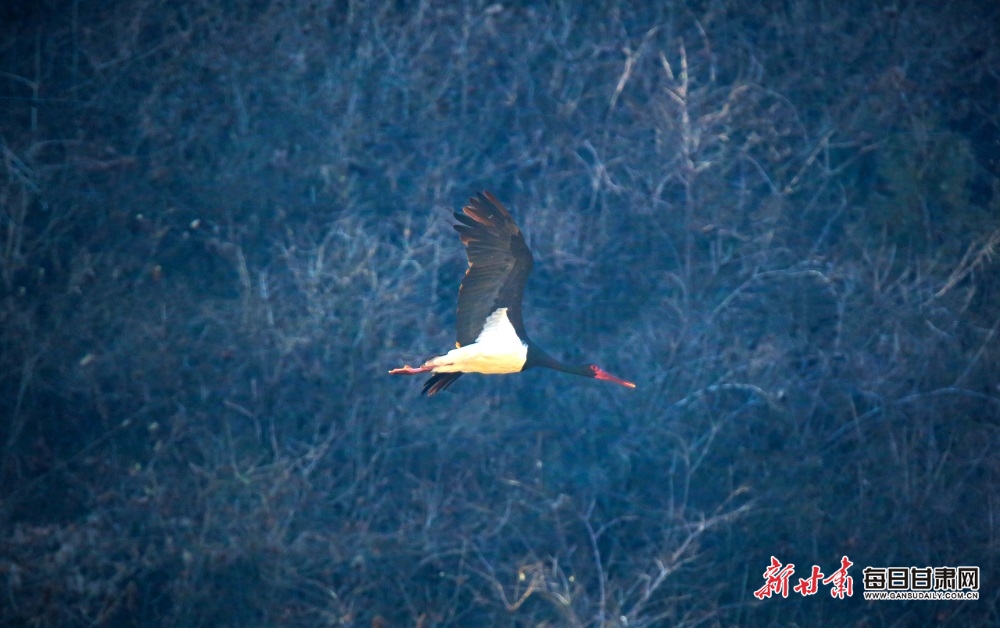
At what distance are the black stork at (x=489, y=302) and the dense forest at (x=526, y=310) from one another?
1.96m

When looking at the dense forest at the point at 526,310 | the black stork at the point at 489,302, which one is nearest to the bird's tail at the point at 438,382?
the black stork at the point at 489,302

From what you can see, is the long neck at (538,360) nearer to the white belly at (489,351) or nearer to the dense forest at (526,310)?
the white belly at (489,351)

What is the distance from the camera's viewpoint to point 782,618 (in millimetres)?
7906

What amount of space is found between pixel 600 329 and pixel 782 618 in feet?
7.59

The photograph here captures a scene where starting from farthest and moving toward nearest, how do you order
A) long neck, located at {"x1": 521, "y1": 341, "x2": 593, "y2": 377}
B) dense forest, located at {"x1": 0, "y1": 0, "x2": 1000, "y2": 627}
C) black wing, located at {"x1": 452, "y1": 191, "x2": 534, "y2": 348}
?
dense forest, located at {"x1": 0, "y1": 0, "x2": 1000, "y2": 627} → long neck, located at {"x1": 521, "y1": 341, "x2": 593, "y2": 377} → black wing, located at {"x1": 452, "y1": 191, "x2": 534, "y2": 348}

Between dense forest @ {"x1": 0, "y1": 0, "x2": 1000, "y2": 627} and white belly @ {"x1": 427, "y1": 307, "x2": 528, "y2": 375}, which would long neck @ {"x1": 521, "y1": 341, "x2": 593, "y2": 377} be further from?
dense forest @ {"x1": 0, "y1": 0, "x2": 1000, "y2": 627}

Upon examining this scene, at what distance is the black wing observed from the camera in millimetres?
5730

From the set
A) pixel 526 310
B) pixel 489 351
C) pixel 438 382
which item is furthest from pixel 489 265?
pixel 526 310

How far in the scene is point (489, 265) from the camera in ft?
19.3

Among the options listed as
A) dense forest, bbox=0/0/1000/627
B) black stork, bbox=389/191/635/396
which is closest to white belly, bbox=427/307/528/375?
black stork, bbox=389/191/635/396

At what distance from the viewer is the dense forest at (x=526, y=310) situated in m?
7.74

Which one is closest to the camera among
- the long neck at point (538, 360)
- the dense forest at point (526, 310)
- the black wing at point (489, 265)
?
the black wing at point (489, 265)

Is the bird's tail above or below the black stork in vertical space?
below

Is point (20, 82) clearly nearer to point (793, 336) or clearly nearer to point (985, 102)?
point (793, 336)
